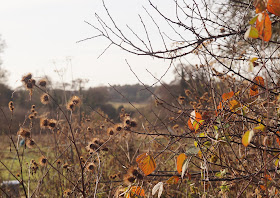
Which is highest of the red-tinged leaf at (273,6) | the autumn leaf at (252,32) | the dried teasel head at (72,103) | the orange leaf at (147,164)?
the red-tinged leaf at (273,6)

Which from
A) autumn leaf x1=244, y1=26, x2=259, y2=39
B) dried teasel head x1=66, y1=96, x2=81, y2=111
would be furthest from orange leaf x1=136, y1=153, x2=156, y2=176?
dried teasel head x1=66, y1=96, x2=81, y2=111

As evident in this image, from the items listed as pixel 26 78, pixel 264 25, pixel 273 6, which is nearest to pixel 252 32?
pixel 264 25

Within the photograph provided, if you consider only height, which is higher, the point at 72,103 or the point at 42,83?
the point at 42,83

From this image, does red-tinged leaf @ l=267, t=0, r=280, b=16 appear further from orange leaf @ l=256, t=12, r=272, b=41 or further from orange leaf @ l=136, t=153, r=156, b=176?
orange leaf @ l=136, t=153, r=156, b=176

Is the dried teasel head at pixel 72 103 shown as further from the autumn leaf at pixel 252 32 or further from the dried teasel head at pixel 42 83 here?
the autumn leaf at pixel 252 32

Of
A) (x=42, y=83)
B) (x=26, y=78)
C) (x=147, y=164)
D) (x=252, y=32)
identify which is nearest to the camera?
(x=252, y=32)

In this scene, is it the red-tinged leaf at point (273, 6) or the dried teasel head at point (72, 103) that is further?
the dried teasel head at point (72, 103)

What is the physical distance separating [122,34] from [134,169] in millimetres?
679

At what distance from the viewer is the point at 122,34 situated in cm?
141

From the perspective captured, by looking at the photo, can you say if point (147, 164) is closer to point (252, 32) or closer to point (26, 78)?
point (252, 32)

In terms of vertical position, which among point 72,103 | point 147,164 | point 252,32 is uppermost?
point 252,32

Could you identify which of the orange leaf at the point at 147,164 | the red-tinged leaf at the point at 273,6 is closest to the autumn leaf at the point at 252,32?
the red-tinged leaf at the point at 273,6

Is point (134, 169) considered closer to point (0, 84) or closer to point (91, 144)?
point (91, 144)

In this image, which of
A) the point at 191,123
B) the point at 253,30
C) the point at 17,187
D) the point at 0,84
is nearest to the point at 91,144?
the point at 191,123
